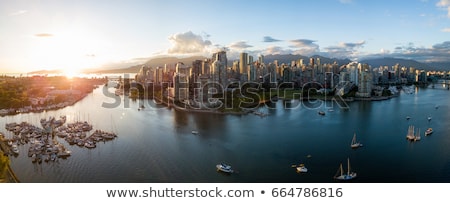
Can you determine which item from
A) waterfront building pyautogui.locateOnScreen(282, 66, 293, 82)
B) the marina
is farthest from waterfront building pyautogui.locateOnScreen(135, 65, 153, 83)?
the marina

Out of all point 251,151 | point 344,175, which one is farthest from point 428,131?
point 251,151

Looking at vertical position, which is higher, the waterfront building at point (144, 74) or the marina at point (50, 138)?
the waterfront building at point (144, 74)

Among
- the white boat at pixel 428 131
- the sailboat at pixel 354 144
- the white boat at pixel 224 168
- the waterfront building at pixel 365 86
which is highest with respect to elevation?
the waterfront building at pixel 365 86

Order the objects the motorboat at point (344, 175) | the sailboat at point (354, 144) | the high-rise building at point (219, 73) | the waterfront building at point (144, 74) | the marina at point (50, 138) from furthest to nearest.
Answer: the waterfront building at point (144, 74)
the high-rise building at point (219, 73)
the sailboat at point (354, 144)
the marina at point (50, 138)
the motorboat at point (344, 175)

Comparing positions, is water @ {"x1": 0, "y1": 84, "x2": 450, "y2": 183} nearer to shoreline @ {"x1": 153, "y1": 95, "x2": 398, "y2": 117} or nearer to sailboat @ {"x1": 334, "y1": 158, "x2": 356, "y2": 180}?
sailboat @ {"x1": 334, "y1": 158, "x2": 356, "y2": 180}

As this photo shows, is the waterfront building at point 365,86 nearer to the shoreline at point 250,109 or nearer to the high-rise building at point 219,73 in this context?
Result: the shoreline at point 250,109

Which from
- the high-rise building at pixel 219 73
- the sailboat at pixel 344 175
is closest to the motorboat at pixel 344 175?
the sailboat at pixel 344 175

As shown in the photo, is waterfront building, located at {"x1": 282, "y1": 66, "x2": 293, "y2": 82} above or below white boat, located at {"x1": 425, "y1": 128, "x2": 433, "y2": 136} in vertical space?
above

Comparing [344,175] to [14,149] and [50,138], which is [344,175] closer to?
[14,149]

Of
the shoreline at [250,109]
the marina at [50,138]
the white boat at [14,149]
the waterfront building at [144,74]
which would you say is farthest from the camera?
the waterfront building at [144,74]
